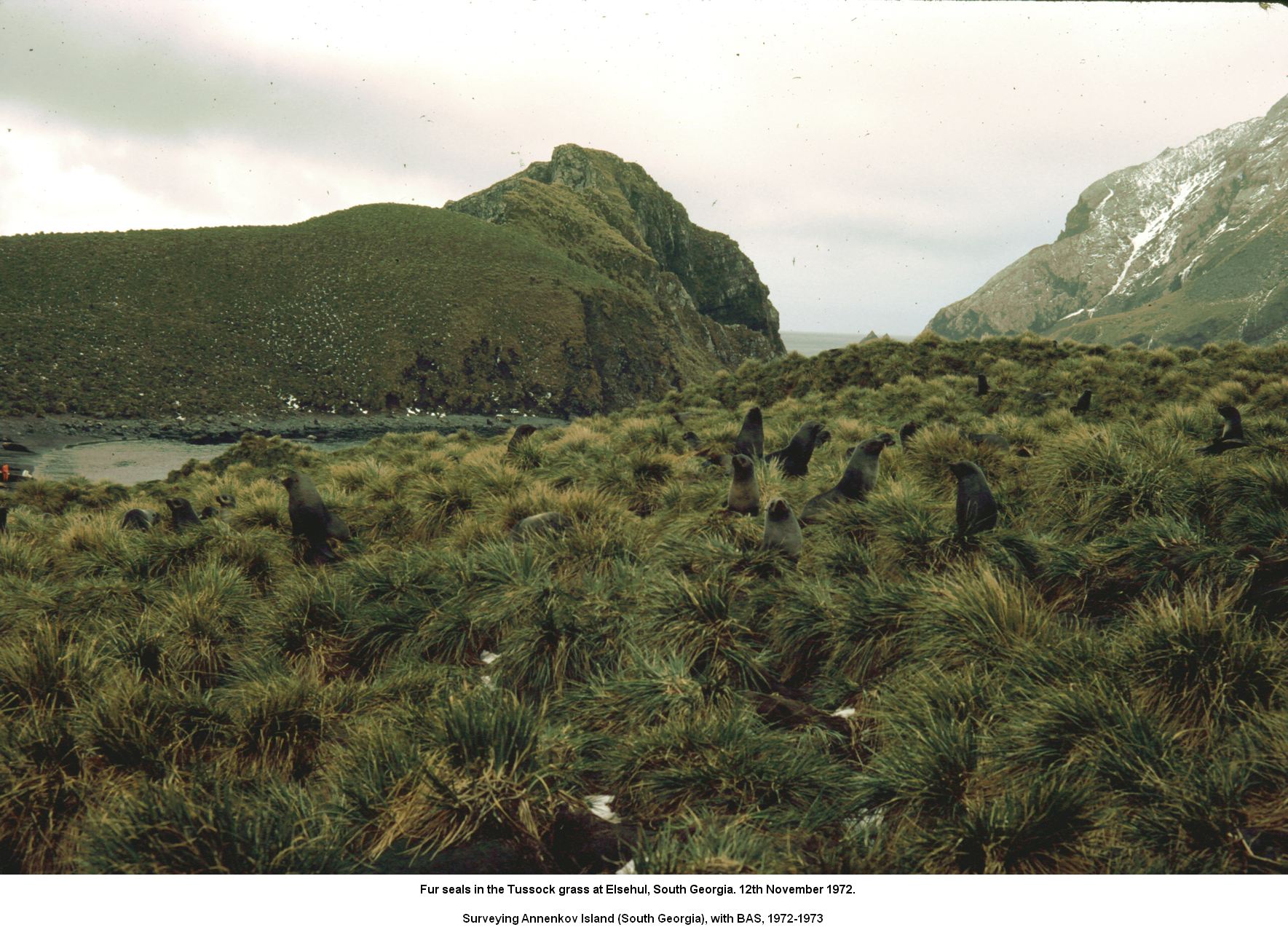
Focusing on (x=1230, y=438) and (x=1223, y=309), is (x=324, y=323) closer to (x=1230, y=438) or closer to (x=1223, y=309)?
(x=1230, y=438)

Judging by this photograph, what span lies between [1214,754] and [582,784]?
2792mm

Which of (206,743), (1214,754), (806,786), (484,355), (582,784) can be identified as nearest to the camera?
(1214,754)

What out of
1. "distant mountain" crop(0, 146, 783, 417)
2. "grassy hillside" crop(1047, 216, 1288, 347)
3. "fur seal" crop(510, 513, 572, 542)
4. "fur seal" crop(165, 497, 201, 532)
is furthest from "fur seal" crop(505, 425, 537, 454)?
"grassy hillside" crop(1047, 216, 1288, 347)

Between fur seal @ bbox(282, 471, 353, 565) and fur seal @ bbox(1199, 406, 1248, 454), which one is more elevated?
fur seal @ bbox(1199, 406, 1248, 454)

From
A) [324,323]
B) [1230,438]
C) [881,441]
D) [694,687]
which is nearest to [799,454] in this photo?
[881,441]

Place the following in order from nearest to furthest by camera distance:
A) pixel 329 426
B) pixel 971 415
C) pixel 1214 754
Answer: pixel 1214 754 → pixel 971 415 → pixel 329 426

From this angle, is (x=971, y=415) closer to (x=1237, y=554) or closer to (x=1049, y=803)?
(x=1237, y=554)

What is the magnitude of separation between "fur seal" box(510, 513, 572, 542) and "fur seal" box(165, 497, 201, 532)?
4998mm

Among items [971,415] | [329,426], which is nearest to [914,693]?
[971,415]

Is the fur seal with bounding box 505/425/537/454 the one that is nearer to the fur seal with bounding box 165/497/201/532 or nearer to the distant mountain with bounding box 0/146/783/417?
the fur seal with bounding box 165/497/201/532

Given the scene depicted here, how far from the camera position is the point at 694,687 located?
12.8 ft

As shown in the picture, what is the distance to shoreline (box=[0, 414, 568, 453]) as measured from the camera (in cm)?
4900

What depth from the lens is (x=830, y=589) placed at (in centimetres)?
498

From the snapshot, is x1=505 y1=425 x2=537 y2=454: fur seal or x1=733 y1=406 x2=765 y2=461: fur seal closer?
x1=733 y1=406 x2=765 y2=461: fur seal
